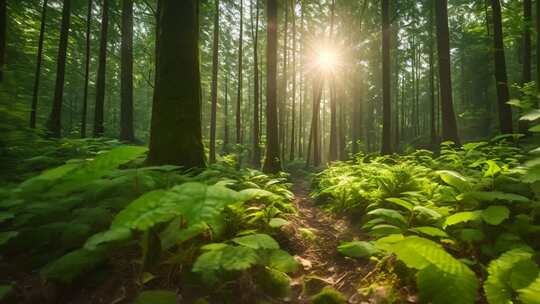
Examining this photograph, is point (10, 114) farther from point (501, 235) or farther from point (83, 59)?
point (83, 59)

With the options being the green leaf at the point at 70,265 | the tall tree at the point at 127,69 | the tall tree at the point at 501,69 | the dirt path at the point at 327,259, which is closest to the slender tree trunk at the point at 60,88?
the tall tree at the point at 127,69

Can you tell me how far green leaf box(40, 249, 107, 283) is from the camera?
2051 millimetres

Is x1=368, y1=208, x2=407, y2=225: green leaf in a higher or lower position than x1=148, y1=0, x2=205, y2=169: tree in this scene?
lower

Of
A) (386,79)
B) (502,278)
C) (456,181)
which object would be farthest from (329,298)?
(386,79)

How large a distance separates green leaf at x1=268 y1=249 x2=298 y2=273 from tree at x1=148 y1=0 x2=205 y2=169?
272 cm

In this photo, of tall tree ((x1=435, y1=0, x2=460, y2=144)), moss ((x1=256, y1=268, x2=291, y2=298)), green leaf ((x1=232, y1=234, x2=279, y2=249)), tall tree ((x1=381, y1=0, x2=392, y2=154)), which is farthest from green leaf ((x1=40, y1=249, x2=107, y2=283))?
tall tree ((x1=435, y1=0, x2=460, y2=144))

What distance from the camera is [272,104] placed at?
34.3 feet

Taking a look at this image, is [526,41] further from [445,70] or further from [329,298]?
[329,298]

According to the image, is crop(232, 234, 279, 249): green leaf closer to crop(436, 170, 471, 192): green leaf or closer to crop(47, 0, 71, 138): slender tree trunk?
crop(436, 170, 471, 192): green leaf

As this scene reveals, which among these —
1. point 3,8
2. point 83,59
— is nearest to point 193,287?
point 3,8

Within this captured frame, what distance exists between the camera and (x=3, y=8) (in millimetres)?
6836

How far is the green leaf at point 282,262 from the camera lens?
2289mm

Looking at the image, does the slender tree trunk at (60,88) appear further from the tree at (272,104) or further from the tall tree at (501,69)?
the tall tree at (501,69)

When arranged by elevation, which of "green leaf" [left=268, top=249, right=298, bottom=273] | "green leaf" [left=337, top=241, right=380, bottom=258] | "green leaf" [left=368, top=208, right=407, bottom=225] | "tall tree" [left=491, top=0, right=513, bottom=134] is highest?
"tall tree" [left=491, top=0, right=513, bottom=134]
